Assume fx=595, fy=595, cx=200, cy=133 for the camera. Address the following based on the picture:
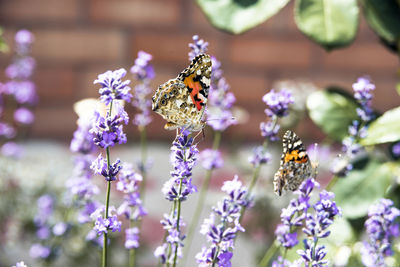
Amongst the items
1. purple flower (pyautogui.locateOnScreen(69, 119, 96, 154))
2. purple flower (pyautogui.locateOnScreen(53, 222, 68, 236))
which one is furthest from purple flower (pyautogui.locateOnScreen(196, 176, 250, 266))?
purple flower (pyautogui.locateOnScreen(53, 222, 68, 236))

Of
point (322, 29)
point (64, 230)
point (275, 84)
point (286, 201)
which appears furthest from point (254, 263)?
point (322, 29)

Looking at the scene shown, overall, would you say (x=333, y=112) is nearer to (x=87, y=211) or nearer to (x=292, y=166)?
(x=292, y=166)

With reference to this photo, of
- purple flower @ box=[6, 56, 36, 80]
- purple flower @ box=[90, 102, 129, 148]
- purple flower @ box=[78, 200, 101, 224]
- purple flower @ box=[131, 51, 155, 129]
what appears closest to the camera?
purple flower @ box=[90, 102, 129, 148]

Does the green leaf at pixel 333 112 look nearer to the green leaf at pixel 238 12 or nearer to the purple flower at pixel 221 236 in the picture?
the green leaf at pixel 238 12

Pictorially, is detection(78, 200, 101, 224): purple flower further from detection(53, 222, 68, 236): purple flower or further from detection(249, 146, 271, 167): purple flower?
detection(249, 146, 271, 167): purple flower

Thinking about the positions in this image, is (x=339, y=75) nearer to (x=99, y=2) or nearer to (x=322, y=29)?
(x=99, y=2)
